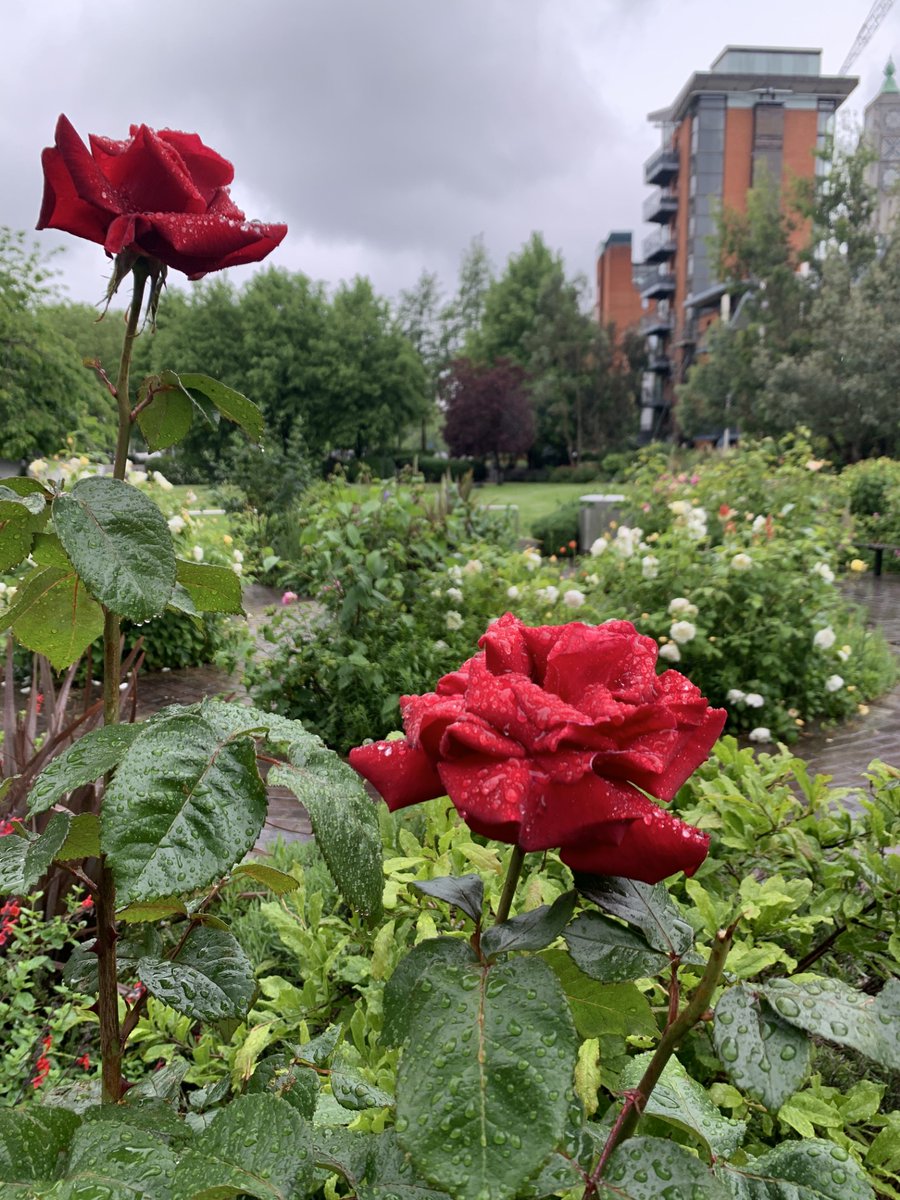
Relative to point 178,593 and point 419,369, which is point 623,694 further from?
point 419,369

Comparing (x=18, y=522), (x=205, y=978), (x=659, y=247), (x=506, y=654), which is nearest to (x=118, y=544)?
(x=18, y=522)

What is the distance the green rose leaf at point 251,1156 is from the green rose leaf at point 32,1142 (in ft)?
0.36

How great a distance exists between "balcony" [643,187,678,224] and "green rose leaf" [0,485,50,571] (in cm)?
4799

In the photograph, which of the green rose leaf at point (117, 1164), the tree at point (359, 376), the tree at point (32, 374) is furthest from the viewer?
the tree at point (359, 376)

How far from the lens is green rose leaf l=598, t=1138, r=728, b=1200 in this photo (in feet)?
1.88

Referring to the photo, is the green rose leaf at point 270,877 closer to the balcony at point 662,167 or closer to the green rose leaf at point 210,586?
the green rose leaf at point 210,586

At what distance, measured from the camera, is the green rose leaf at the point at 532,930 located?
Result: 0.57 m

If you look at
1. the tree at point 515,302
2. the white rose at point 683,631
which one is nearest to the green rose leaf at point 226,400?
the white rose at point 683,631

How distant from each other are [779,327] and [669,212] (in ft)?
67.8

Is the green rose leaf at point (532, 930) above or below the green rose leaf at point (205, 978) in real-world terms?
above

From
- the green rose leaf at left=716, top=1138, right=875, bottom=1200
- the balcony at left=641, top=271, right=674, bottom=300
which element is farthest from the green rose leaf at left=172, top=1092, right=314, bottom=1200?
the balcony at left=641, top=271, right=674, bottom=300

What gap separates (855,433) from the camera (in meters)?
21.7

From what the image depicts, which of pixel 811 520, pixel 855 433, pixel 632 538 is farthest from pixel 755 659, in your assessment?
pixel 855 433

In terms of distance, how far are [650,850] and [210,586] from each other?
0.51 metres
